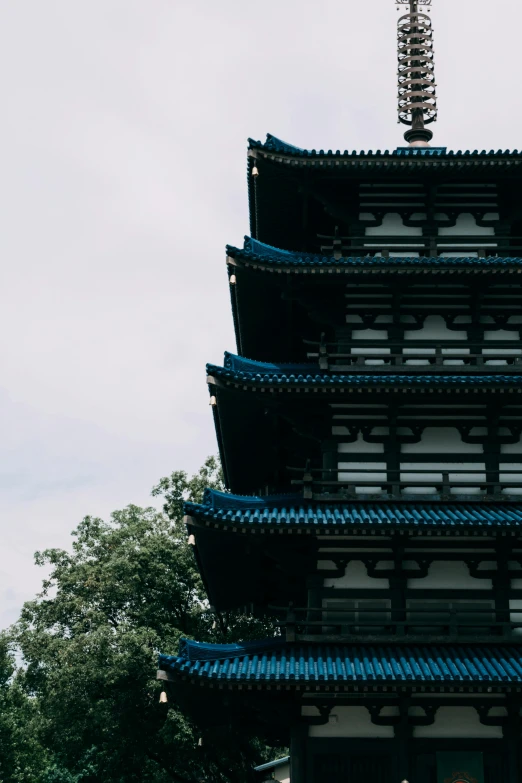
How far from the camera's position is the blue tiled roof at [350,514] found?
63.3ft

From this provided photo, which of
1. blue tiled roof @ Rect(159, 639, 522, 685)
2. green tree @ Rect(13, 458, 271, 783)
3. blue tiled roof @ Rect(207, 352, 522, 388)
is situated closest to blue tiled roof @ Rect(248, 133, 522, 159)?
blue tiled roof @ Rect(207, 352, 522, 388)

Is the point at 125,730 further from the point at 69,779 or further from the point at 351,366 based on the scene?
the point at 351,366

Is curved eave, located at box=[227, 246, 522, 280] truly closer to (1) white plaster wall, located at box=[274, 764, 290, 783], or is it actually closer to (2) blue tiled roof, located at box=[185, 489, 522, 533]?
(2) blue tiled roof, located at box=[185, 489, 522, 533]

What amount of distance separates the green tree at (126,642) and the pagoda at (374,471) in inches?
654

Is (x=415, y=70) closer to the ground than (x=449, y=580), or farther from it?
farther from it

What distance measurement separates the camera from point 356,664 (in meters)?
18.5

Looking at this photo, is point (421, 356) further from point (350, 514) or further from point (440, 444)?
point (350, 514)

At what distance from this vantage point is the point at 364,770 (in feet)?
61.6

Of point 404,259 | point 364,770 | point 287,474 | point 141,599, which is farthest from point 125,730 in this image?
point 404,259

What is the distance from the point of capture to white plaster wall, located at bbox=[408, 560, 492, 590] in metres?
20.2

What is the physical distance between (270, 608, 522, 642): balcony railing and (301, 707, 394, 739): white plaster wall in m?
1.51

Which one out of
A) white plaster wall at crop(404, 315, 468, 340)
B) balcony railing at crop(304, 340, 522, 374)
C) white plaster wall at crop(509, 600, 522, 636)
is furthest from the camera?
white plaster wall at crop(404, 315, 468, 340)

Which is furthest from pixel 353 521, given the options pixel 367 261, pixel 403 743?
pixel 367 261

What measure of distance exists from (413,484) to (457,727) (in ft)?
17.6
